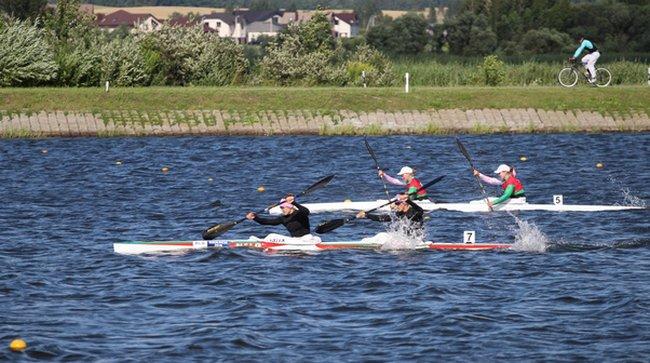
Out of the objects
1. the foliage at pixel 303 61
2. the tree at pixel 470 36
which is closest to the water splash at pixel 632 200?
the foliage at pixel 303 61

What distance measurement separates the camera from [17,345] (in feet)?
64.8

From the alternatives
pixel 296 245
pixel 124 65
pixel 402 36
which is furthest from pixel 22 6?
pixel 296 245

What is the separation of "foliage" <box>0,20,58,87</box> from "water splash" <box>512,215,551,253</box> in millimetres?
31204

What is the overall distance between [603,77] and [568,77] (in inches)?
86.4

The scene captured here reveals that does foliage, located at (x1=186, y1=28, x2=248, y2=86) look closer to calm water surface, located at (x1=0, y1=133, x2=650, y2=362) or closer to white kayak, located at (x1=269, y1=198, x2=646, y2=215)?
calm water surface, located at (x1=0, y1=133, x2=650, y2=362)

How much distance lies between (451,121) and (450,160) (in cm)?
693

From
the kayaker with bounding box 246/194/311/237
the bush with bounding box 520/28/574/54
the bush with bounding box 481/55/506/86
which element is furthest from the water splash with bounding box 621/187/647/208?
the bush with bounding box 520/28/574/54

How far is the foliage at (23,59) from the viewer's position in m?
55.4

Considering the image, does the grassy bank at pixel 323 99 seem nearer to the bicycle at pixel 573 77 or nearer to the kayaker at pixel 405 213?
the bicycle at pixel 573 77

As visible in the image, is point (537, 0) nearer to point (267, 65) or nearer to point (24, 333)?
point (267, 65)

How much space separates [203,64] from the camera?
60062 mm

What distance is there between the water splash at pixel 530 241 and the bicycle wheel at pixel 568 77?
89.7 feet

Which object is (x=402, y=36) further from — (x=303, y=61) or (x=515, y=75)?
(x=303, y=61)

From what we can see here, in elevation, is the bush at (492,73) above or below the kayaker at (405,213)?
below
